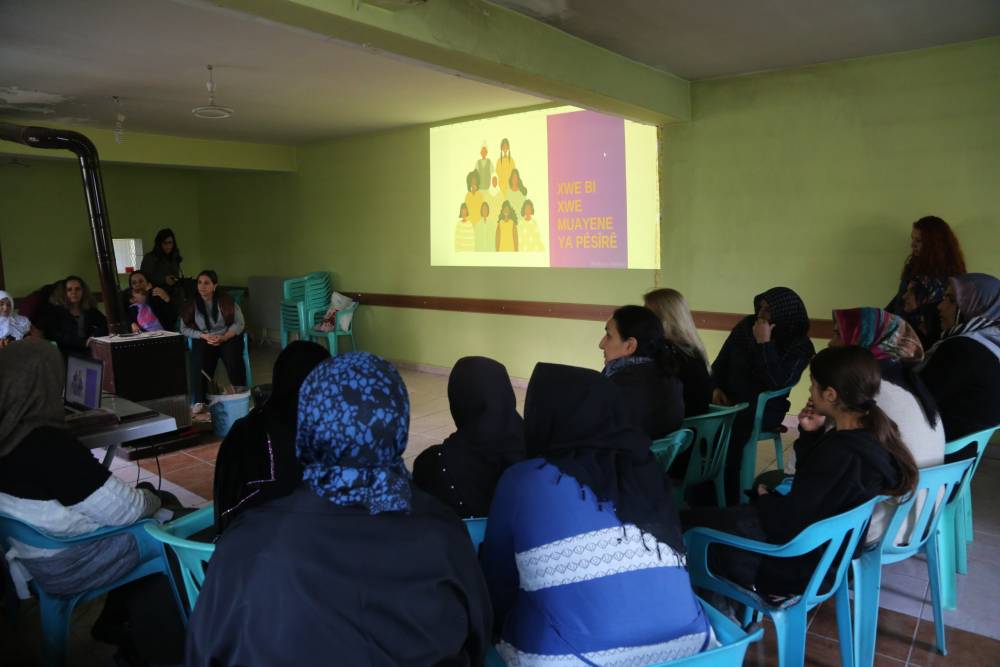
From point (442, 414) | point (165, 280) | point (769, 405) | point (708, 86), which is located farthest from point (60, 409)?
point (165, 280)

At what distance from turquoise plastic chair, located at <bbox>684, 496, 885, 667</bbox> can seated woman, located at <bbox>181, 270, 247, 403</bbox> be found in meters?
4.26

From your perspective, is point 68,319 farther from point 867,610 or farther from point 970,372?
point 970,372

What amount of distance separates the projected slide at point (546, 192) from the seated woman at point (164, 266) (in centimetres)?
266

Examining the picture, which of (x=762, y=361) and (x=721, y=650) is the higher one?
(x=762, y=361)

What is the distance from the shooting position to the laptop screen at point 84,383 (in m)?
2.73

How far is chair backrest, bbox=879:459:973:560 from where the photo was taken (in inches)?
76.8

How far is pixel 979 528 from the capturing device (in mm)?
3141

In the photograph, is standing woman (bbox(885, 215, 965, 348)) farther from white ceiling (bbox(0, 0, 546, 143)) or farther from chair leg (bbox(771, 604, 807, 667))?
white ceiling (bbox(0, 0, 546, 143))

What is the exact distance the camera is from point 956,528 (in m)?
2.67

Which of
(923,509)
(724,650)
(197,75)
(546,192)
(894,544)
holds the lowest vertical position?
(894,544)

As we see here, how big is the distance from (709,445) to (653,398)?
0.42 m

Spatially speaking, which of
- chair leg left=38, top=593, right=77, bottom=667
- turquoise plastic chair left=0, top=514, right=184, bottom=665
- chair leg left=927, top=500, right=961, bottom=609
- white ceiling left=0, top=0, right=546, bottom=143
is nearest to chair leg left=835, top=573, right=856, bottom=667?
chair leg left=927, top=500, right=961, bottom=609

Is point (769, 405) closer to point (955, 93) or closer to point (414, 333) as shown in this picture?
point (955, 93)

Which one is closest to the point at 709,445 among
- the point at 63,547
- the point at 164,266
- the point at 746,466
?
the point at 746,466
